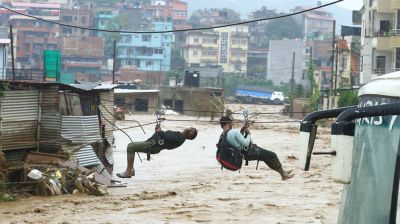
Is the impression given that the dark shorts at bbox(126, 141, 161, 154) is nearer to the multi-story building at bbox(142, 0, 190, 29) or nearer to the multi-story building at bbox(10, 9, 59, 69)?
the multi-story building at bbox(10, 9, 59, 69)

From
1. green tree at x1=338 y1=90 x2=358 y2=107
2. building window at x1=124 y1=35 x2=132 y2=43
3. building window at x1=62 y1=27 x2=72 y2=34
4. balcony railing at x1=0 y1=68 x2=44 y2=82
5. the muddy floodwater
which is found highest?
building window at x1=62 y1=27 x2=72 y2=34

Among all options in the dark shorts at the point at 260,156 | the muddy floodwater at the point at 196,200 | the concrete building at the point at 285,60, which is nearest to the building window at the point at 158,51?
the concrete building at the point at 285,60

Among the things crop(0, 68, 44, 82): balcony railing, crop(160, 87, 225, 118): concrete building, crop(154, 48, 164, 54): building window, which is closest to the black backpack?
crop(0, 68, 44, 82): balcony railing

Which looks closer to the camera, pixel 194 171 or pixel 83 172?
pixel 83 172

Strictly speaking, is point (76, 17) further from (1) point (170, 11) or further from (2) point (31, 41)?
(1) point (170, 11)

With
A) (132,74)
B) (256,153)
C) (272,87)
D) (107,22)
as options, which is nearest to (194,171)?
(256,153)

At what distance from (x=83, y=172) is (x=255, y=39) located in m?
150

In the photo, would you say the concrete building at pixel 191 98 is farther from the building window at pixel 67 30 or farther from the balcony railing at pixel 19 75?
the building window at pixel 67 30

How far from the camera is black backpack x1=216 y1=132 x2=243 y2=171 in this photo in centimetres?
1454

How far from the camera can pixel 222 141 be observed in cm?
1458

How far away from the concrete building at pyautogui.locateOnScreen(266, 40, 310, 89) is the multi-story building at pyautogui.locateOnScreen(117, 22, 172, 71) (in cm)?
1698

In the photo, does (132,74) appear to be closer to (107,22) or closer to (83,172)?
(107,22)

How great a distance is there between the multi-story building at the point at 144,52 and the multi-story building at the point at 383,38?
2527 inches

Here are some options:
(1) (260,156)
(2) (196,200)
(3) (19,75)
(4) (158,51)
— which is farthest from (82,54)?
(1) (260,156)
